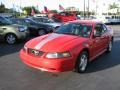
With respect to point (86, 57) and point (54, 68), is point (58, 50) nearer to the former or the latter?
point (54, 68)

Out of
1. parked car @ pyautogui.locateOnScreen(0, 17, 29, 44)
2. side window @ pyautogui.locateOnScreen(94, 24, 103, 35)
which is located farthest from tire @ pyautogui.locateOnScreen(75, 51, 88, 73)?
parked car @ pyautogui.locateOnScreen(0, 17, 29, 44)

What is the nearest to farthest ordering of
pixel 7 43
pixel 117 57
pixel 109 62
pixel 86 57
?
1. pixel 86 57
2. pixel 109 62
3. pixel 117 57
4. pixel 7 43

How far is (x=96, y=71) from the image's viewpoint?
6.86 m

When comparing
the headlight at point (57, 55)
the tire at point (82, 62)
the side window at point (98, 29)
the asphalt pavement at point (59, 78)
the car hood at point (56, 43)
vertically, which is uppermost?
the side window at point (98, 29)

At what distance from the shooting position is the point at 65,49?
5.96 m

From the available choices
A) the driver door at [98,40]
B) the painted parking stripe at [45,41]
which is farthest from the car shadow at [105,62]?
the painted parking stripe at [45,41]

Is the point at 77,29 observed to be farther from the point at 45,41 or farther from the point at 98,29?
the point at 45,41

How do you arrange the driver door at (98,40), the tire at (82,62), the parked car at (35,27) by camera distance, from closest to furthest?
the tire at (82,62)
the driver door at (98,40)
the parked car at (35,27)

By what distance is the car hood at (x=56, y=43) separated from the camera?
6.01 metres

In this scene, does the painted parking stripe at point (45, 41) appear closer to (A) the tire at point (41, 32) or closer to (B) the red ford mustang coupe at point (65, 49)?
(B) the red ford mustang coupe at point (65, 49)

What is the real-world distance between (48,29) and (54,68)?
11.0 m

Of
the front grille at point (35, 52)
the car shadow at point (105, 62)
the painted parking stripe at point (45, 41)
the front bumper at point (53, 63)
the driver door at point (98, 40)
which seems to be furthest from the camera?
the driver door at point (98, 40)

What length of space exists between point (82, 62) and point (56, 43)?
0.94 metres

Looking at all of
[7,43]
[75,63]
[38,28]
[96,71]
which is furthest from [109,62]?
[38,28]
